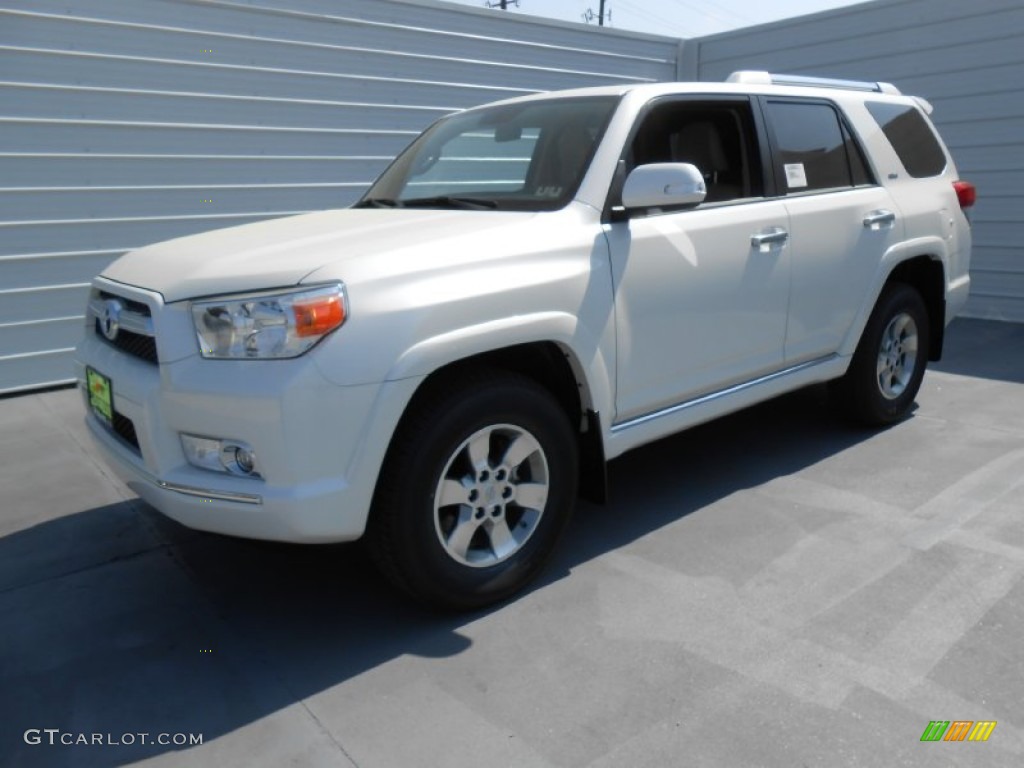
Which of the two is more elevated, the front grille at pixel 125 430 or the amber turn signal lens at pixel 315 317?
the amber turn signal lens at pixel 315 317

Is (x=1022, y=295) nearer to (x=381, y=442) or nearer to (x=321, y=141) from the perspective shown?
(x=321, y=141)

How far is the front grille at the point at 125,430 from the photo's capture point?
2846mm

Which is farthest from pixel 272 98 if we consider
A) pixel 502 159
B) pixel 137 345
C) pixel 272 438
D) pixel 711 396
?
pixel 272 438

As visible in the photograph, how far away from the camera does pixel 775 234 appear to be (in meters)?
3.79

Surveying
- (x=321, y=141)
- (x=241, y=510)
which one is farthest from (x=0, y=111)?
(x=241, y=510)

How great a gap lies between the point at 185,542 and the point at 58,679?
1.00 m

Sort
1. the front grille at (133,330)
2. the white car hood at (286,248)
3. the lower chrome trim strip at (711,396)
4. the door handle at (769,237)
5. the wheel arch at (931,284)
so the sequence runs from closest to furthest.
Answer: the white car hood at (286,248) < the front grille at (133,330) < the lower chrome trim strip at (711,396) < the door handle at (769,237) < the wheel arch at (931,284)

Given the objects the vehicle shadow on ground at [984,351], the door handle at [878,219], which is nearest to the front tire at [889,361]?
the door handle at [878,219]

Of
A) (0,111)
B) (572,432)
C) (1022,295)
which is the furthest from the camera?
(1022,295)

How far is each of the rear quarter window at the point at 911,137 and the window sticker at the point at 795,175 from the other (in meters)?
0.87

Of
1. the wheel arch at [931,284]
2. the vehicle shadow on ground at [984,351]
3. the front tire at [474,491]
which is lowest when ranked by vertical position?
the vehicle shadow on ground at [984,351]

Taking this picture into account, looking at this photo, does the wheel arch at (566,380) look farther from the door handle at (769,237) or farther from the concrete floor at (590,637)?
the door handle at (769,237)

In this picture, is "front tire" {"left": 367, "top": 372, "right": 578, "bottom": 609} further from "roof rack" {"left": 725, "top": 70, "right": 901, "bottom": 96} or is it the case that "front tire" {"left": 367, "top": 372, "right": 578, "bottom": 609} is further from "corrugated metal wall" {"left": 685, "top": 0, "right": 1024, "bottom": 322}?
"corrugated metal wall" {"left": 685, "top": 0, "right": 1024, "bottom": 322}

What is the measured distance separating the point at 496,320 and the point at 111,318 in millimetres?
1397
